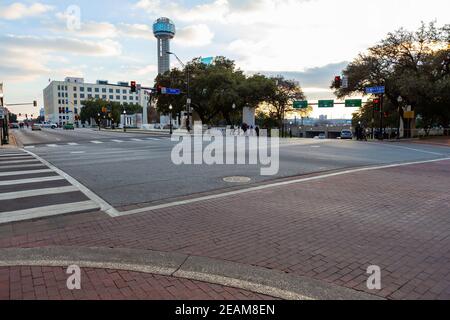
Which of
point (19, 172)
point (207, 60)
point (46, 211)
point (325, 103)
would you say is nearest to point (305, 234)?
point (46, 211)

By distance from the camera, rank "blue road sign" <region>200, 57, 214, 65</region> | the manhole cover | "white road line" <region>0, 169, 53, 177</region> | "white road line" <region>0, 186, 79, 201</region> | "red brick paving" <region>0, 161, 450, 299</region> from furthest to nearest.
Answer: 1. "blue road sign" <region>200, 57, 214, 65</region>
2. "white road line" <region>0, 169, 53, 177</region>
3. the manhole cover
4. "white road line" <region>0, 186, 79, 201</region>
5. "red brick paving" <region>0, 161, 450, 299</region>

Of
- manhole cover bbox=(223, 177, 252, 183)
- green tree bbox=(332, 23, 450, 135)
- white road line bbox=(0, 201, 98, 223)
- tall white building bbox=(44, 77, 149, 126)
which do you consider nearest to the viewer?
white road line bbox=(0, 201, 98, 223)

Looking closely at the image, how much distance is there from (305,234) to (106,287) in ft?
10.3

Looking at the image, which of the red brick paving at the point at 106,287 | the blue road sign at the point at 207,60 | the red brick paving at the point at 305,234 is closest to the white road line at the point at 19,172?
the red brick paving at the point at 305,234

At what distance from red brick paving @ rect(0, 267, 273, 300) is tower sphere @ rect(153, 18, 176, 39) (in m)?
178

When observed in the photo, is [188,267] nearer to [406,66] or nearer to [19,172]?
[19,172]

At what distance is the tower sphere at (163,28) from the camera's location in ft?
550

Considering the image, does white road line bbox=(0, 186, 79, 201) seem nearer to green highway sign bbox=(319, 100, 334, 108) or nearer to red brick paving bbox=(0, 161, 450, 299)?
red brick paving bbox=(0, 161, 450, 299)

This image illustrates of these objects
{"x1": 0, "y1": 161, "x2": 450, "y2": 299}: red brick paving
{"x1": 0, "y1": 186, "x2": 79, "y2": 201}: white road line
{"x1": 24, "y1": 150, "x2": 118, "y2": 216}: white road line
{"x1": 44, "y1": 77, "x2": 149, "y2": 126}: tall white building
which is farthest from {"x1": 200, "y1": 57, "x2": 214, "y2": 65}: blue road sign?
{"x1": 44, "y1": 77, "x2": 149, "y2": 126}: tall white building

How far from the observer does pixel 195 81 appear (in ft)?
180

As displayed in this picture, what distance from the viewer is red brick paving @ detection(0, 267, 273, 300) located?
3566mm

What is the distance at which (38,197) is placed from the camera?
8086 mm

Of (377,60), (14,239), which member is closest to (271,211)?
(14,239)
